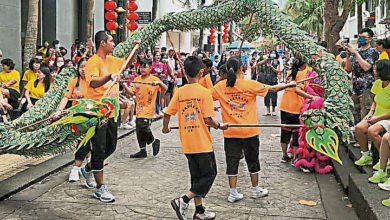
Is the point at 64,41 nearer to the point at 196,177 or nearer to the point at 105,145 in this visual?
the point at 105,145

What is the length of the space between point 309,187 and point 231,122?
1.68 meters

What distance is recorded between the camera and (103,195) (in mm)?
5676

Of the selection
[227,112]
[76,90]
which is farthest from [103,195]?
[227,112]

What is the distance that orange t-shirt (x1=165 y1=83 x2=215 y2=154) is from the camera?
4.88 m

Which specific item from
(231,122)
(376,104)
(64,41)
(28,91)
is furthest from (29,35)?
(376,104)

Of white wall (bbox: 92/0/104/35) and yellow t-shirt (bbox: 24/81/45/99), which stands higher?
white wall (bbox: 92/0/104/35)

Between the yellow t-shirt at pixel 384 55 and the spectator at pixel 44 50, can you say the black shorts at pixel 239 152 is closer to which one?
the yellow t-shirt at pixel 384 55

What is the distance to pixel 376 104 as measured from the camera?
6.04m

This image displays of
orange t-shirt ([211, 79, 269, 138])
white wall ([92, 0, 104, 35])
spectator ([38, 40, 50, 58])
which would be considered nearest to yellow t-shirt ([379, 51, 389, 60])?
orange t-shirt ([211, 79, 269, 138])

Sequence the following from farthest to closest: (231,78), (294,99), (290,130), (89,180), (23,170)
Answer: (290,130), (294,99), (23,170), (89,180), (231,78)

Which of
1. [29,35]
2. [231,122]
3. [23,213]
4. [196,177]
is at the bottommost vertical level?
[23,213]

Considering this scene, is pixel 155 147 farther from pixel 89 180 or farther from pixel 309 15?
pixel 309 15

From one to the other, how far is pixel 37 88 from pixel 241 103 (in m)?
5.68

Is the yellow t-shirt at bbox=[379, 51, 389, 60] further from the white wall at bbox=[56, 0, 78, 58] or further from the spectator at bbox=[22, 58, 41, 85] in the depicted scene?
the white wall at bbox=[56, 0, 78, 58]
